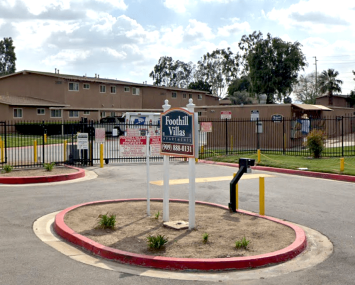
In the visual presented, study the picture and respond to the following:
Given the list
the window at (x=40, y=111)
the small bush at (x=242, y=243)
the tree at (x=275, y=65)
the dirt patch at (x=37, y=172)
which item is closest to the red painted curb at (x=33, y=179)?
the dirt patch at (x=37, y=172)

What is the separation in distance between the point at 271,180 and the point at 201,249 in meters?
8.96

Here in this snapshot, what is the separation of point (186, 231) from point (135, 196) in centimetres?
423

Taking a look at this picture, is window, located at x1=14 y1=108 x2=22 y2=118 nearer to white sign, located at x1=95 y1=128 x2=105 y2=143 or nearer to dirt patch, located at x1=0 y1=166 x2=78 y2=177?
white sign, located at x1=95 y1=128 x2=105 y2=143

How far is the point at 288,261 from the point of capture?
704cm

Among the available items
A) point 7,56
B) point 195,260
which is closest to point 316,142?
point 195,260

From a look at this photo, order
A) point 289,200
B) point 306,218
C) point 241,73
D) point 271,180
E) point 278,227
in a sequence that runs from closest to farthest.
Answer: point 278,227 → point 306,218 → point 289,200 → point 271,180 → point 241,73

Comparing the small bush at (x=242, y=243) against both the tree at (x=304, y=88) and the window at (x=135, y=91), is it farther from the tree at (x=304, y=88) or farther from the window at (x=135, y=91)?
the tree at (x=304, y=88)

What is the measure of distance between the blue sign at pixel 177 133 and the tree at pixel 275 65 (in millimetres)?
54031

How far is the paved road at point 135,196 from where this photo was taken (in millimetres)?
6230

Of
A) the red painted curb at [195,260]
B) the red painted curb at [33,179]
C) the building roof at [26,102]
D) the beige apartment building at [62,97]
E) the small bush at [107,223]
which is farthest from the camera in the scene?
the beige apartment building at [62,97]

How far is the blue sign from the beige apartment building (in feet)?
121

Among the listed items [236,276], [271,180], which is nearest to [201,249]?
[236,276]

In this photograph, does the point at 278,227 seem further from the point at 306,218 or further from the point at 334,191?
the point at 334,191

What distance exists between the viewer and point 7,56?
300 feet
